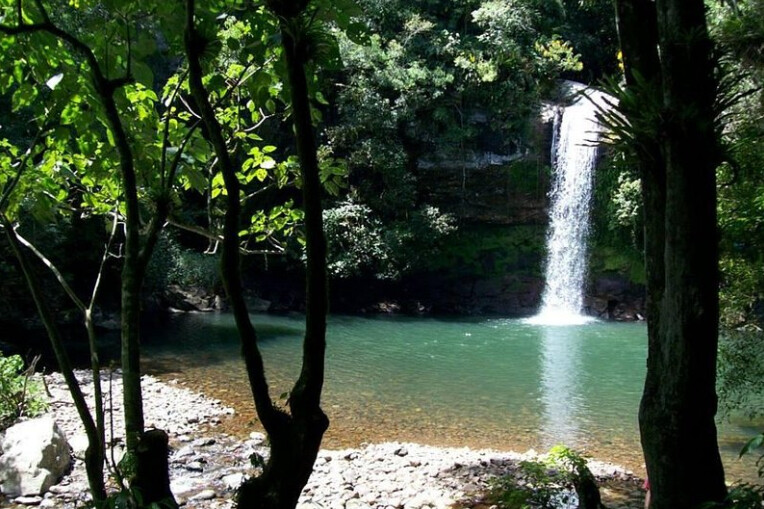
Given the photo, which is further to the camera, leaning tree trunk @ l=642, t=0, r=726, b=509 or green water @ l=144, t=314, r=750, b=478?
green water @ l=144, t=314, r=750, b=478

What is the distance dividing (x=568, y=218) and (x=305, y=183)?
64.6 feet

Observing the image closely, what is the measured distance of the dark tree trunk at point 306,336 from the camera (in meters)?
1.64

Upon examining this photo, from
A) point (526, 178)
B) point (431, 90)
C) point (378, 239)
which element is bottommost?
point (378, 239)

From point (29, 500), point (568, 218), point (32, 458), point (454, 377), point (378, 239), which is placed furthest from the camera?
point (568, 218)

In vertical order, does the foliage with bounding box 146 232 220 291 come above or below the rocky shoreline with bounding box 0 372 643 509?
above

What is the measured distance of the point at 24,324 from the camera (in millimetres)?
14500

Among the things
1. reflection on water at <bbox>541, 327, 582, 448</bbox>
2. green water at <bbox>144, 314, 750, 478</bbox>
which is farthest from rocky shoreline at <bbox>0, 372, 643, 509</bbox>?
reflection on water at <bbox>541, 327, 582, 448</bbox>

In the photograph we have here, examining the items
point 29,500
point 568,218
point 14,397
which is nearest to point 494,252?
point 568,218

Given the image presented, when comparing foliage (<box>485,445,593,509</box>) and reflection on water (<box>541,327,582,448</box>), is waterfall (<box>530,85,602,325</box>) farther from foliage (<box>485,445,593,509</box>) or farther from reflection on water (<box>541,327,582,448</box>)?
foliage (<box>485,445,593,509</box>)

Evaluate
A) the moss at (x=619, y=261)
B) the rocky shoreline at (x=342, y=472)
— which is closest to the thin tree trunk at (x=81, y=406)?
the rocky shoreline at (x=342, y=472)

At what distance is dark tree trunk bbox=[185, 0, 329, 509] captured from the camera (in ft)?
5.37

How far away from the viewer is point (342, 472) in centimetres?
677

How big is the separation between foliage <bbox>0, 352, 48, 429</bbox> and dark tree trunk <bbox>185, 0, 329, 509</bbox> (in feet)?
21.5

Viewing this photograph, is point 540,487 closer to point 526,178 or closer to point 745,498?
point 745,498
